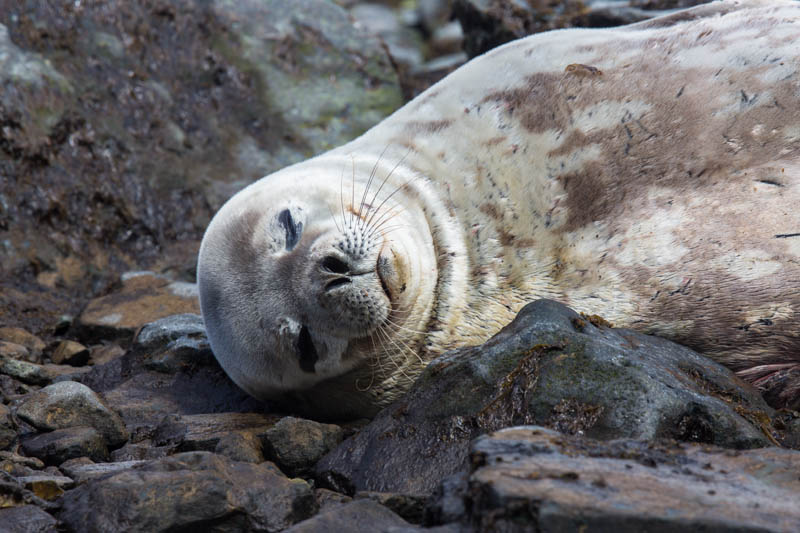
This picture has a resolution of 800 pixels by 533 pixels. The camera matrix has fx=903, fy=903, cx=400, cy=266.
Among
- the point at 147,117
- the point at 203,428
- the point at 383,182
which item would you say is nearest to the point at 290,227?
the point at 383,182

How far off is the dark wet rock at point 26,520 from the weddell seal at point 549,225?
1.31 metres

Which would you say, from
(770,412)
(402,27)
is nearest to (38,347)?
(770,412)

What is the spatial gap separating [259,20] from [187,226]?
2.38 m

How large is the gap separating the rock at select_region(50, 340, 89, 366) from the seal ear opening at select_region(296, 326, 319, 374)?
1.89m

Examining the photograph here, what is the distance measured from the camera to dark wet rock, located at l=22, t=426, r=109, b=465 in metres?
3.07

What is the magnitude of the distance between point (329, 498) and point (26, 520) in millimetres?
873

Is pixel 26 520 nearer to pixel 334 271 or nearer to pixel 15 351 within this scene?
pixel 334 271

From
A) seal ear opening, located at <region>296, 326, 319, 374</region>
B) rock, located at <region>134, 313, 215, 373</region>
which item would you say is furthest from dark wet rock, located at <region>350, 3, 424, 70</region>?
seal ear opening, located at <region>296, 326, 319, 374</region>

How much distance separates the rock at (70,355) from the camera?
4.92 m

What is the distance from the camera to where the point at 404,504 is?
2.44 meters

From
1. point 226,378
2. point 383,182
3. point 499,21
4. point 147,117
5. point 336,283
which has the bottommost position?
point 226,378

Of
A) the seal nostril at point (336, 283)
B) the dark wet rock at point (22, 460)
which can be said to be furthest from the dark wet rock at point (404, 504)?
the dark wet rock at point (22, 460)

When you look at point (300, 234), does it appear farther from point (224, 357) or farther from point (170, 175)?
point (170, 175)

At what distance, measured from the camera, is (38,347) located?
4.98 meters
